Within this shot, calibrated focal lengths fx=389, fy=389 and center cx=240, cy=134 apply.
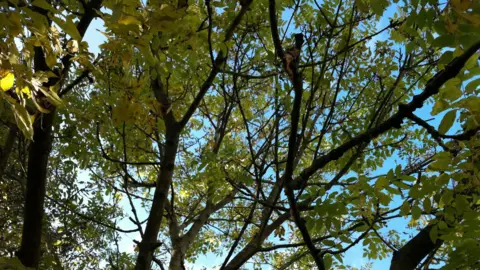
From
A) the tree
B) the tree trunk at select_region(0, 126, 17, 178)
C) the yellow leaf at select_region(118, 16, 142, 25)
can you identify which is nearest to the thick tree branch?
the tree

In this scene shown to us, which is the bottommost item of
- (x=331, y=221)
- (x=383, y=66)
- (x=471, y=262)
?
(x=471, y=262)

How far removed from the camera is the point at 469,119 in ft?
6.93

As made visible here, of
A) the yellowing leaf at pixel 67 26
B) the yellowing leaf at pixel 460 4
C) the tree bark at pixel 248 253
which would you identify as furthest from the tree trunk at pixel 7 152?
the yellowing leaf at pixel 460 4

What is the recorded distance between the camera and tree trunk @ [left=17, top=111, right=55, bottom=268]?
2.59m

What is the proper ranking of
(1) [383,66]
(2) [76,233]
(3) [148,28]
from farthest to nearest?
(2) [76,233]
(1) [383,66]
(3) [148,28]

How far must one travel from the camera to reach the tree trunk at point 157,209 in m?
2.97

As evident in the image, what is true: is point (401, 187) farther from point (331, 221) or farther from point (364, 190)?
point (331, 221)

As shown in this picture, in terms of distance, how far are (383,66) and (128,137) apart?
3.36m

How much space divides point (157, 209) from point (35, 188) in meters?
0.94

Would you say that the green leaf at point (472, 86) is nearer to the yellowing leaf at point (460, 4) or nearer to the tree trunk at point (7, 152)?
the yellowing leaf at point (460, 4)

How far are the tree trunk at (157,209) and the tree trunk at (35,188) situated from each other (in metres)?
0.73

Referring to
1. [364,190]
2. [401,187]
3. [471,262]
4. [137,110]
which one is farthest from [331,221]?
[137,110]

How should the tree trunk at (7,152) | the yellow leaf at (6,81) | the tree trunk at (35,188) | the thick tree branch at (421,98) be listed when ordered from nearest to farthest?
the yellow leaf at (6,81) → the thick tree branch at (421,98) → the tree trunk at (35,188) → the tree trunk at (7,152)

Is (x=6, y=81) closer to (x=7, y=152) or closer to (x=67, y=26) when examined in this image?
(x=67, y=26)
